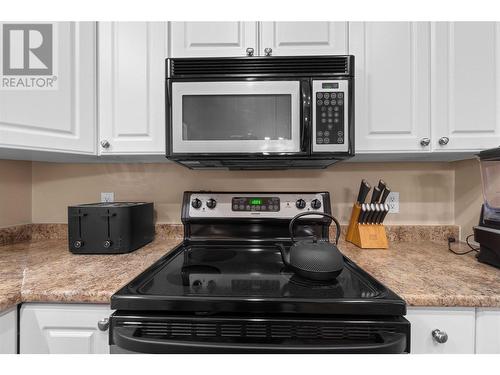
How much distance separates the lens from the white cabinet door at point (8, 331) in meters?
0.80

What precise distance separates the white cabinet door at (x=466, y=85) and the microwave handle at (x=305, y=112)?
0.57 m

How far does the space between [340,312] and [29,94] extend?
4.61 feet

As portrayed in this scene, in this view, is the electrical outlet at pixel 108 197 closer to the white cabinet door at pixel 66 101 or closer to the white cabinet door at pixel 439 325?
the white cabinet door at pixel 66 101

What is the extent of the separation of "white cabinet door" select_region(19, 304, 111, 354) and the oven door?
0.63 meters

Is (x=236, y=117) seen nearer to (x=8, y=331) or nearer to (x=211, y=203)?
(x=211, y=203)

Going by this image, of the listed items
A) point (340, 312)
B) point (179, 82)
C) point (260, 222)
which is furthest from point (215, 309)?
point (179, 82)

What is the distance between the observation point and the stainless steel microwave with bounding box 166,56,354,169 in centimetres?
108

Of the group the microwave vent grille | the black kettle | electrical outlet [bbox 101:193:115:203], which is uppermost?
the microwave vent grille

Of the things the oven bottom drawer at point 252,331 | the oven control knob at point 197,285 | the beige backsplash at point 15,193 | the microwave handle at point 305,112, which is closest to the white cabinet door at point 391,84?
the microwave handle at point 305,112

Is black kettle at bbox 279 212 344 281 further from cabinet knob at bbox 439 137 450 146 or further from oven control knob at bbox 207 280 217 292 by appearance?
cabinet knob at bbox 439 137 450 146

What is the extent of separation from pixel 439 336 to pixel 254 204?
2.82 ft

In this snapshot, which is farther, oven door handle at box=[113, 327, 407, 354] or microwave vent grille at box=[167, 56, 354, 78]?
microwave vent grille at box=[167, 56, 354, 78]

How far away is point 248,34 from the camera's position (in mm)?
1218

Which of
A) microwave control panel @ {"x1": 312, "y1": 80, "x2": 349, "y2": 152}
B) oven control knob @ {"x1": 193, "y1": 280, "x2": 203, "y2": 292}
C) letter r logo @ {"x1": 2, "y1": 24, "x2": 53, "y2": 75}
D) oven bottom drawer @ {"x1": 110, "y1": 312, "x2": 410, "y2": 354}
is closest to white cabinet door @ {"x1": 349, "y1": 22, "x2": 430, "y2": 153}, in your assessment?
microwave control panel @ {"x1": 312, "y1": 80, "x2": 349, "y2": 152}
